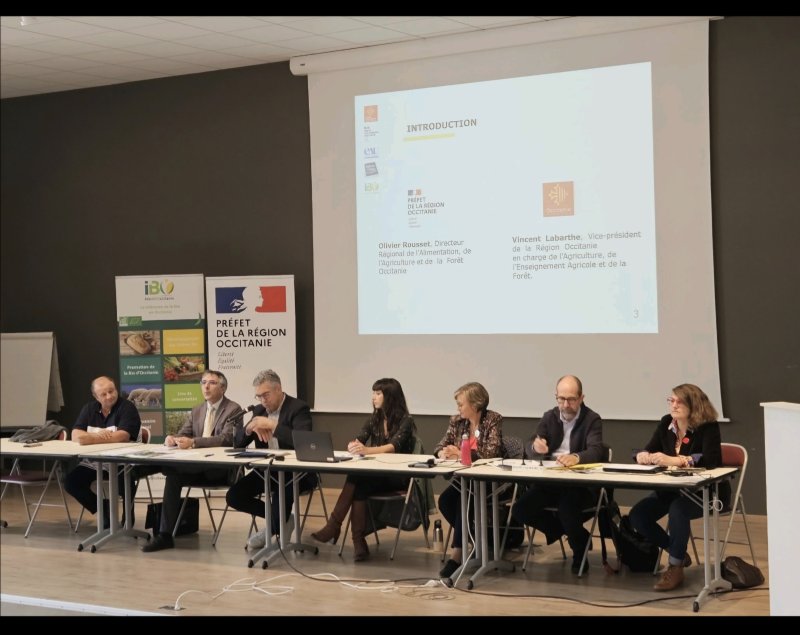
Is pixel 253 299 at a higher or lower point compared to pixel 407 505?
higher

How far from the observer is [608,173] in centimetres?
764

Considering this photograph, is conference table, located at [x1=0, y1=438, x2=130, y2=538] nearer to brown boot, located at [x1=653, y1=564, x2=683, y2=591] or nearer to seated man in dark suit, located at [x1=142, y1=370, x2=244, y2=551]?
seated man in dark suit, located at [x1=142, y1=370, x2=244, y2=551]

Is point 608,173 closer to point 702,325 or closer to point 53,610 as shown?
point 702,325

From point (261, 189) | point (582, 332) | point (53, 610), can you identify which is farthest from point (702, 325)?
point (53, 610)

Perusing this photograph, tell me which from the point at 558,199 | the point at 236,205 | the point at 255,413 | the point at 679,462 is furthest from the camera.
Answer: the point at 236,205

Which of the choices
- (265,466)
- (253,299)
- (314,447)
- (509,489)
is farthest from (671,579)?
(253,299)

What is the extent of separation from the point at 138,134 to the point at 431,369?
3606 millimetres

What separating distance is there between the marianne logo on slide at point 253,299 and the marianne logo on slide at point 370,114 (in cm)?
153

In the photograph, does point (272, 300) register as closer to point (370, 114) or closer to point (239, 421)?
point (370, 114)

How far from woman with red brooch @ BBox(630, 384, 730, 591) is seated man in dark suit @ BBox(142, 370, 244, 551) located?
2.70 meters

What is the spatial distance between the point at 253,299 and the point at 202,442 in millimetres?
2153

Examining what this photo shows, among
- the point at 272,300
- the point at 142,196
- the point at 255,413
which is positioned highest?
→ the point at 142,196

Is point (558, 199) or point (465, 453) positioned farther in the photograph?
point (558, 199)

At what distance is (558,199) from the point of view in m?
7.82
